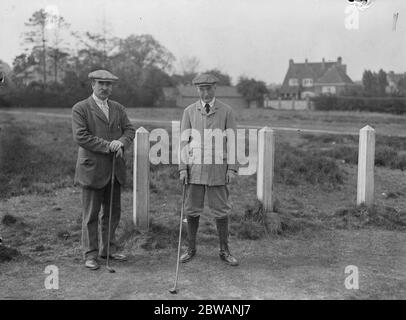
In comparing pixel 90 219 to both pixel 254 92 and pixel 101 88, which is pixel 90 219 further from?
pixel 254 92

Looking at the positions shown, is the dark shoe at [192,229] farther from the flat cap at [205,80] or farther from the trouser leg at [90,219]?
the flat cap at [205,80]

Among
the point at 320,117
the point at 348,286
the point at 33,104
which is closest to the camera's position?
the point at 348,286

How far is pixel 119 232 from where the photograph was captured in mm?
5957

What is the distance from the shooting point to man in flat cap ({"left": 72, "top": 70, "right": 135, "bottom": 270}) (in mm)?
4848

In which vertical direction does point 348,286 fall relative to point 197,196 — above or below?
below

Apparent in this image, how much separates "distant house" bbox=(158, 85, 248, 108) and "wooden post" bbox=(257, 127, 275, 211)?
3.72 metres

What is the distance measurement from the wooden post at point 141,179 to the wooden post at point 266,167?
1.64 m

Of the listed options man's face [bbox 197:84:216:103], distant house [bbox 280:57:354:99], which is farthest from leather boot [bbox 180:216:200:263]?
distant house [bbox 280:57:354:99]

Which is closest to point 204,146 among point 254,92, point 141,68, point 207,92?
point 207,92

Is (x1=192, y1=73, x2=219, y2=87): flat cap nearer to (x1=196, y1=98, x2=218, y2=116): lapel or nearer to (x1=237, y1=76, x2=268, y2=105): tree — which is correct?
(x1=196, y1=98, x2=218, y2=116): lapel

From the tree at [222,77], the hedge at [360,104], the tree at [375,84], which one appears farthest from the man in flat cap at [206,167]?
the hedge at [360,104]

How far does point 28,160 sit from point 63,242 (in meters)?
5.21
